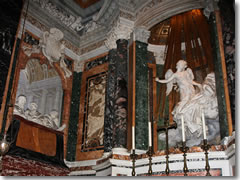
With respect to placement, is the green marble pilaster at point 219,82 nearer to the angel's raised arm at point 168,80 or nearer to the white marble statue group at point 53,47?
the angel's raised arm at point 168,80

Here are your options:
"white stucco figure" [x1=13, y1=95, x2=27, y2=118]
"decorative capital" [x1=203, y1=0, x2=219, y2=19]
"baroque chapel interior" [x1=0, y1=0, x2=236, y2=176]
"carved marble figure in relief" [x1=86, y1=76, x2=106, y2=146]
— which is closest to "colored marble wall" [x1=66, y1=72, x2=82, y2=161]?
"baroque chapel interior" [x1=0, y1=0, x2=236, y2=176]

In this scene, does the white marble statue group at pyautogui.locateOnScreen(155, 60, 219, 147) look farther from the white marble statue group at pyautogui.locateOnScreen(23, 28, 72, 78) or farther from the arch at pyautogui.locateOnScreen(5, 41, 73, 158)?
Answer: the white marble statue group at pyautogui.locateOnScreen(23, 28, 72, 78)

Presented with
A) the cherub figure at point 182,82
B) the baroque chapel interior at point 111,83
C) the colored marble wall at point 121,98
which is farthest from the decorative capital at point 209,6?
the colored marble wall at point 121,98

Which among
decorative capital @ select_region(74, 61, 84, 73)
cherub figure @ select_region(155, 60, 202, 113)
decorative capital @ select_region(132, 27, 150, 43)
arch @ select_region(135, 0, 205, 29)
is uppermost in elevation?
arch @ select_region(135, 0, 205, 29)

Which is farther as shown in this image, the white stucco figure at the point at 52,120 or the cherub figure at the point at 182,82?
the white stucco figure at the point at 52,120

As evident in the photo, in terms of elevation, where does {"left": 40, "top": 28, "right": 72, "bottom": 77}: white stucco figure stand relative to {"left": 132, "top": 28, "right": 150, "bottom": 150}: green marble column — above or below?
above

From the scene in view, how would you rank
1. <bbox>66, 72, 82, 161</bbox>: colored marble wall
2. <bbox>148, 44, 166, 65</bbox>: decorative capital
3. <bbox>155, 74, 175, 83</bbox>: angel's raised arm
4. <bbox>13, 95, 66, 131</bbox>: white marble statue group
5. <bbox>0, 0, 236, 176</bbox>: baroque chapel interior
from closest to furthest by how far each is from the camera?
<bbox>0, 0, 236, 176</bbox>: baroque chapel interior
<bbox>13, 95, 66, 131</bbox>: white marble statue group
<bbox>155, 74, 175, 83</bbox>: angel's raised arm
<bbox>66, 72, 82, 161</bbox>: colored marble wall
<bbox>148, 44, 166, 65</bbox>: decorative capital

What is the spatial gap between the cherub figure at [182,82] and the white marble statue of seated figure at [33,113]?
2.71 meters

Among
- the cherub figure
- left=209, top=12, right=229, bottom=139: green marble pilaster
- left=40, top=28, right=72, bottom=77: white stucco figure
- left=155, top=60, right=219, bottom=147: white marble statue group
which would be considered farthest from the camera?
left=40, top=28, right=72, bottom=77: white stucco figure

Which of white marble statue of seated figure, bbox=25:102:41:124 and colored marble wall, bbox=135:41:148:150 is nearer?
colored marble wall, bbox=135:41:148:150

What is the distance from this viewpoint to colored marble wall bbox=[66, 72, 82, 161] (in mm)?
7285

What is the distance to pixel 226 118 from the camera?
4781 mm

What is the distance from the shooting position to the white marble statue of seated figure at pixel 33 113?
21.7 feet

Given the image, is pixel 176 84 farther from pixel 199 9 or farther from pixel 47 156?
pixel 47 156
